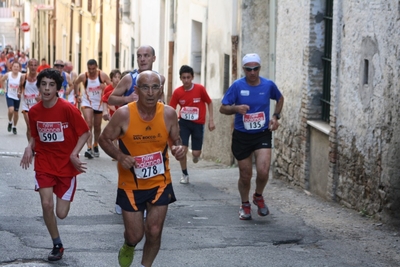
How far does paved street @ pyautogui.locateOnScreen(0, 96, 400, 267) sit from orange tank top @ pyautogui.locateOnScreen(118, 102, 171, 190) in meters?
1.15

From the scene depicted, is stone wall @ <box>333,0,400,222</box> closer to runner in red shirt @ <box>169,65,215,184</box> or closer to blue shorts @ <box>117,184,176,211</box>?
runner in red shirt @ <box>169,65,215,184</box>

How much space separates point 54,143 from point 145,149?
1389 mm

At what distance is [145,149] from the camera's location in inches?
280

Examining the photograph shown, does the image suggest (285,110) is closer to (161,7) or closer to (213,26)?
(213,26)

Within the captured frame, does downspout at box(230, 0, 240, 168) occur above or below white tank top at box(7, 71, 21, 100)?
above

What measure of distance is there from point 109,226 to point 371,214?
9.26 feet

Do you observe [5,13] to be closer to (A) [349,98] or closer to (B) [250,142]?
(A) [349,98]

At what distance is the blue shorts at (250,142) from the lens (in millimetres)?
10266

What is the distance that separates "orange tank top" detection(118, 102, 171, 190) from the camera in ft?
23.2

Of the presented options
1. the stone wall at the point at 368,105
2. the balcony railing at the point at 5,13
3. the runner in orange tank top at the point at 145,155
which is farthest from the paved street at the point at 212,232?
the balcony railing at the point at 5,13

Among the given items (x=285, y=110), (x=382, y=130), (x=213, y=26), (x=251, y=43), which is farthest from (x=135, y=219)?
(x=213, y=26)

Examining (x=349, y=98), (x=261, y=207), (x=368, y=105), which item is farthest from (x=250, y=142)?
(x=349, y=98)

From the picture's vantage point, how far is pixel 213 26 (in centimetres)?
1945

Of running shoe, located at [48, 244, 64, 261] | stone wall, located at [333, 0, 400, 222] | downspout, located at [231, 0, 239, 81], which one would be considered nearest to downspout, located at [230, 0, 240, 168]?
downspout, located at [231, 0, 239, 81]
